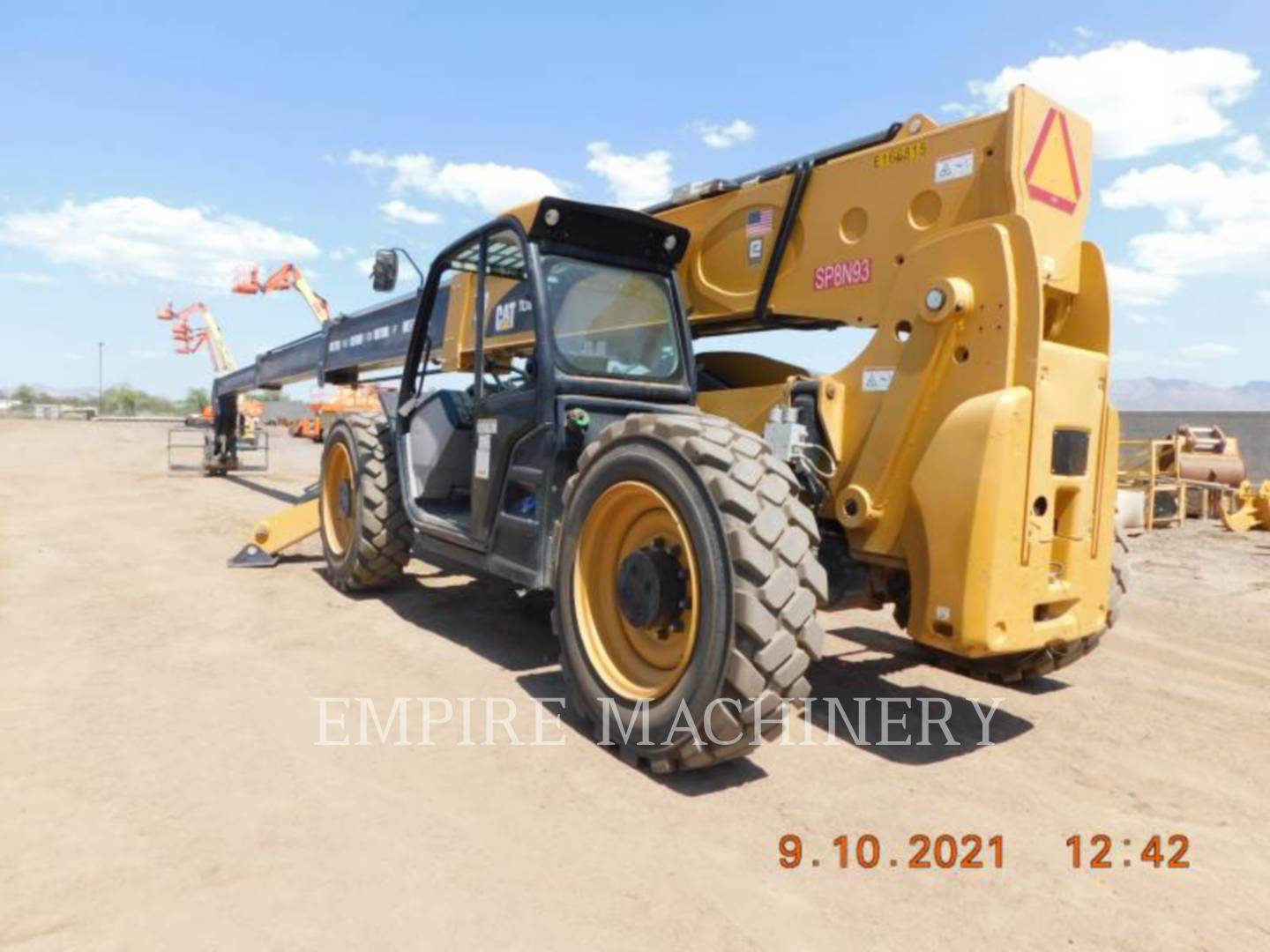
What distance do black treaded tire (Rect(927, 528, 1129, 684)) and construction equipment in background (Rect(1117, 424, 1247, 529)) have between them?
936cm

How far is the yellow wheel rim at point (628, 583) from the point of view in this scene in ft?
11.3

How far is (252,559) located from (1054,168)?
672 cm

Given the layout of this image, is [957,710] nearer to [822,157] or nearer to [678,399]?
[678,399]

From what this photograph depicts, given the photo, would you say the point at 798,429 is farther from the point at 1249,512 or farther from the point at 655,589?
the point at 1249,512

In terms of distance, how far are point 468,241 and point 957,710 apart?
3.78 metres

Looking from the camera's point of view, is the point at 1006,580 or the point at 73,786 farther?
the point at 1006,580

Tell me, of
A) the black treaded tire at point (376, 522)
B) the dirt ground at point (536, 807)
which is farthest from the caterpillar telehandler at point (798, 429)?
the black treaded tire at point (376, 522)

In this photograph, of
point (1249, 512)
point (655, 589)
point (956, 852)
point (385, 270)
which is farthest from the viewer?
point (1249, 512)

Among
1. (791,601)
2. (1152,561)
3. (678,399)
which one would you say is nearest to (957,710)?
(791,601)

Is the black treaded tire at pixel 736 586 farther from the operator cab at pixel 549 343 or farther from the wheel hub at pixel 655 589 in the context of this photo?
Answer: the operator cab at pixel 549 343

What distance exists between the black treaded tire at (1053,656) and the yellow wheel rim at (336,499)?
4.78 m

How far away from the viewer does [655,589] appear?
3.41 metres

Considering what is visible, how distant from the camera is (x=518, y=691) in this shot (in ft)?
14.0

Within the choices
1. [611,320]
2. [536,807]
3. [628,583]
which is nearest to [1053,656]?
[628,583]
